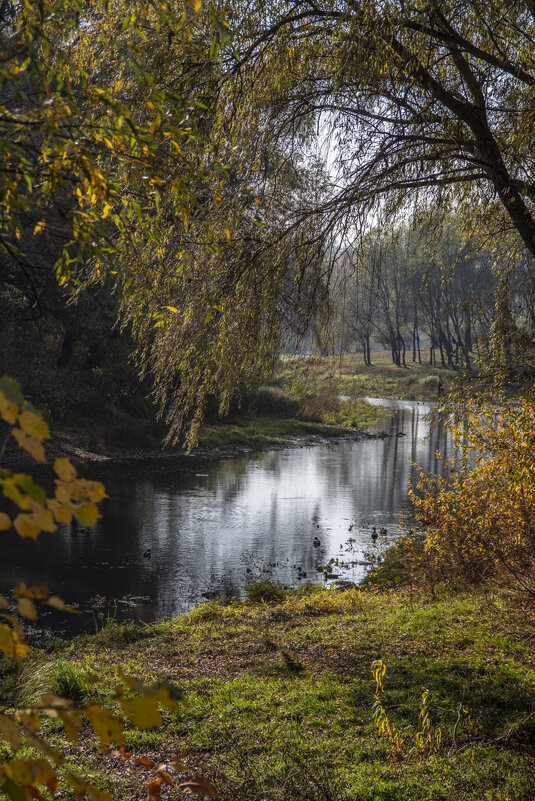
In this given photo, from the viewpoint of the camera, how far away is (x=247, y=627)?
7789 millimetres

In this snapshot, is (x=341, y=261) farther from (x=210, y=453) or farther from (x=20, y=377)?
(x=210, y=453)

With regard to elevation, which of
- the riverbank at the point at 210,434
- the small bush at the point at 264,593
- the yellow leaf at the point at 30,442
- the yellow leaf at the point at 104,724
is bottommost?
the small bush at the point at 264,593

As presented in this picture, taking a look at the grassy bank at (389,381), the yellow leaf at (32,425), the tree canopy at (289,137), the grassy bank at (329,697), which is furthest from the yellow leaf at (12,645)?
the grassy bank at (389,381)

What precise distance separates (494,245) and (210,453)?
1596 centimetres

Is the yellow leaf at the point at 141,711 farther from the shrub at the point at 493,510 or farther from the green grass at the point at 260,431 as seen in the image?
the green grass at the point at 260,431

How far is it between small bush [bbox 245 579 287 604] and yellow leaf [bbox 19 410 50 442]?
834 centimetres

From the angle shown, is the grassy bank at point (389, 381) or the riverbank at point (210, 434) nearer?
the riverbank at point (210, 434)

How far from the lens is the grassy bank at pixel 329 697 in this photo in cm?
389

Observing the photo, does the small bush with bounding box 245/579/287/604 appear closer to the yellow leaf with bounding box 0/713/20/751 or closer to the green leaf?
the yellow leaf with bounding box 0/713/20/751

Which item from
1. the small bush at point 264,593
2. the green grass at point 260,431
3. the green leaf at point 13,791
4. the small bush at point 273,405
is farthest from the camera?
the small bush at point 273,405

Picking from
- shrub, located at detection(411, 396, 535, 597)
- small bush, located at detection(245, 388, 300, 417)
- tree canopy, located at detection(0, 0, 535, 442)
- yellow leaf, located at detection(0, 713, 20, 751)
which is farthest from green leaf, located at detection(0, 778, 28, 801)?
small bush, located at detection(245, 388, 300, 417)

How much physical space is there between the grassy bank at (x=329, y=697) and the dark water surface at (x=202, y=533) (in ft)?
5.31

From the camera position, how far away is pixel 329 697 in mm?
5285

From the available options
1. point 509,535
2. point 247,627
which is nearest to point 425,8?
point 509,535
